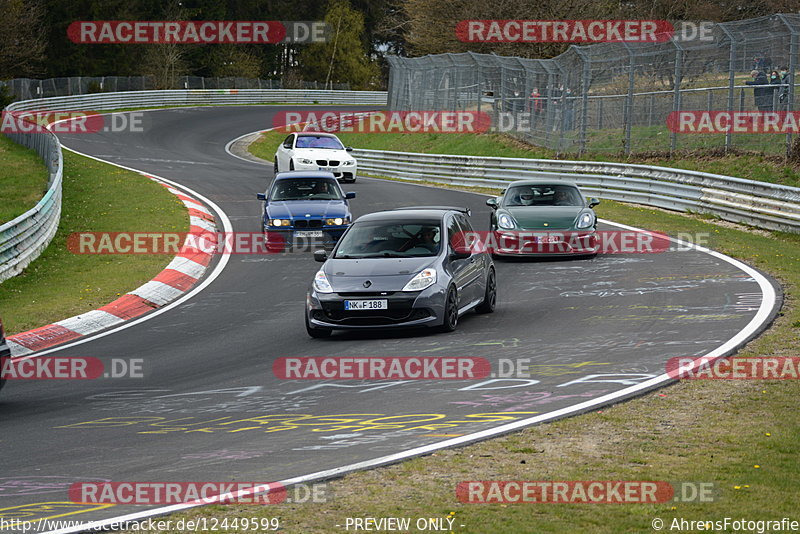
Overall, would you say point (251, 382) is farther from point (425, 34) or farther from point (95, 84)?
point (95, 84)

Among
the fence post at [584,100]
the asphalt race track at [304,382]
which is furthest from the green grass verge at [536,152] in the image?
the asphalt race track at [304,382]

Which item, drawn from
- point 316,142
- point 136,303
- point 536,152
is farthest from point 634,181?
point 136,303

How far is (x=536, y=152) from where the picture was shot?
3884cm

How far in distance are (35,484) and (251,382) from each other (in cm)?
364

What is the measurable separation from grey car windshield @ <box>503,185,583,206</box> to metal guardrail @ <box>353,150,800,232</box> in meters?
4.42

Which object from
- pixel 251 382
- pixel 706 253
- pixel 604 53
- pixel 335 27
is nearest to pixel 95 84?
pixel 335 27

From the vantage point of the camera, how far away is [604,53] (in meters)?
32.7

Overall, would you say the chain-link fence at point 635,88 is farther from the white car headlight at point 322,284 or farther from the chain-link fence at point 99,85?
the chain-link fence at point 99,85

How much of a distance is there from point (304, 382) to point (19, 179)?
80.4 ft

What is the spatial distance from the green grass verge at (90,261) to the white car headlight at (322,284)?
4080 mm

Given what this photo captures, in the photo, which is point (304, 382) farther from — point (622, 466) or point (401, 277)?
point (622, 466)

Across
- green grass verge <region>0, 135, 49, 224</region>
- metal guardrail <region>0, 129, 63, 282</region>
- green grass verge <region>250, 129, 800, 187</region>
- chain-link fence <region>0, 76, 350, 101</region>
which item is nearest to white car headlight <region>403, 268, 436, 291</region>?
metal guardrail <region>0, 129, 63, 282</region>

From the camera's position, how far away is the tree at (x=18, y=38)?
6438 cm

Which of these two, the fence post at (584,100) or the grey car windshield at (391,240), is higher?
the fence post at (584,100)
